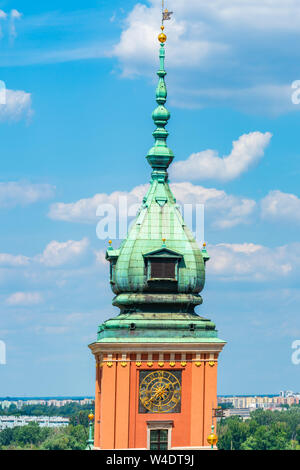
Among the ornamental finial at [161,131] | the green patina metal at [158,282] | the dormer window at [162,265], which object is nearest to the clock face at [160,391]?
the green patina metal at [158,282]

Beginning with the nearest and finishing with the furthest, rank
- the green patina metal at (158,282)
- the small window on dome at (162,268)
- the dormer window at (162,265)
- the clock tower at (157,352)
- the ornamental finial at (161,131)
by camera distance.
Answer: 1. the clock tower at (157,352)
2. the green patina metal at (158,282)
3. the dormer window at (162,265)
4. the small window on dome at (162,268)
5. the ornamental finial at (161,131)

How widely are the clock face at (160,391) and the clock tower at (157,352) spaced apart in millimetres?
57

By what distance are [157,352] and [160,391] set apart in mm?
2225

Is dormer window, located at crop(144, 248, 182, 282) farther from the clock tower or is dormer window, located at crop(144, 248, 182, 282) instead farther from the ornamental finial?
the ornamental finial

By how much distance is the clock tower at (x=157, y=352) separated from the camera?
87.7 m

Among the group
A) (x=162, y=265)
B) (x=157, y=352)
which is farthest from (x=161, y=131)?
(x=157, y=352)

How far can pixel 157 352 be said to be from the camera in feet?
288

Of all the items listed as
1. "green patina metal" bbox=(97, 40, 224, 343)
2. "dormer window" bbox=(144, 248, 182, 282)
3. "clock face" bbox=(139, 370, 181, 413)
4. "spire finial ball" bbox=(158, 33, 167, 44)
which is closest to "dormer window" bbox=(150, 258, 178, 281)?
"dormer window" bbox=(144, 248, 182, 282)

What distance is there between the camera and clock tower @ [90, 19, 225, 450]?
288 ft

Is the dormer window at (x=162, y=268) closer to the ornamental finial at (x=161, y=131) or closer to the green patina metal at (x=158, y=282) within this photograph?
the green patina metal at (x=158, y=282)

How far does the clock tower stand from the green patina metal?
0.06m

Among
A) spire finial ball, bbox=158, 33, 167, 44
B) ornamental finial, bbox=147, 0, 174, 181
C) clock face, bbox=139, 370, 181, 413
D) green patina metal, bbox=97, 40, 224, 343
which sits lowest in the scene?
clock face, bbox=139, 370, 181, 413

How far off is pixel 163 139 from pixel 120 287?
30.8 ft
